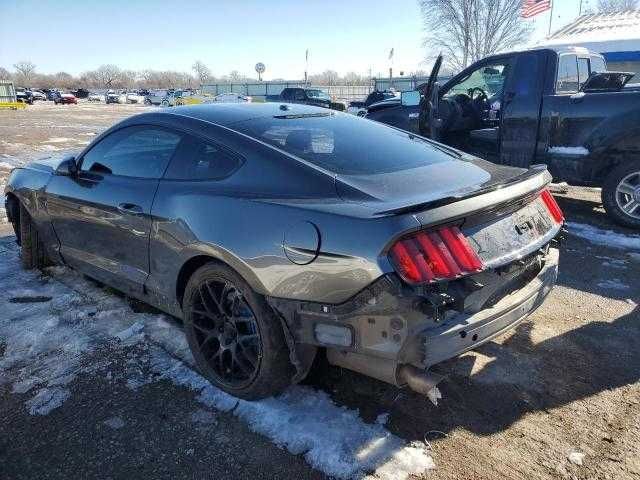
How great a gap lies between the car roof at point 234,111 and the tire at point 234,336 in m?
0.95

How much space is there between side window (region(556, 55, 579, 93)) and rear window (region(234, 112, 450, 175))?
3.55m

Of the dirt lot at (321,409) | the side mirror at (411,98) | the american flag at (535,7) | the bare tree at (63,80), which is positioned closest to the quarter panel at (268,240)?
the dirt lot at (321,409)

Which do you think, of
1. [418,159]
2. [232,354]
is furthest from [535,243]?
[232,354]

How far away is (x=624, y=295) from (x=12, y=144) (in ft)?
51.7

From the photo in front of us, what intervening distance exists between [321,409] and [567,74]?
216 inches

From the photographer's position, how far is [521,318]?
2527mm

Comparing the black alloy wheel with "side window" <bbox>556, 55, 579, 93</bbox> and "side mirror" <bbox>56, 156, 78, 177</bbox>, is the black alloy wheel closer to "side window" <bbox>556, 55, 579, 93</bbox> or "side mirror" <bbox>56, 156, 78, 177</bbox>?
"side mirror" <bbox>56, 156, 78, 177</bbox>

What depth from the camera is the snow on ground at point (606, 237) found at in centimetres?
509

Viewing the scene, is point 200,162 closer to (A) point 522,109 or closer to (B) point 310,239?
(B) point 310,239

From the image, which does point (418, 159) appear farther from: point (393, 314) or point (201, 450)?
point (201, 450)

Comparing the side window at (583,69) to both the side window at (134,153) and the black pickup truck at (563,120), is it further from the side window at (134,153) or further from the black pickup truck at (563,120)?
the side window at (134,153)

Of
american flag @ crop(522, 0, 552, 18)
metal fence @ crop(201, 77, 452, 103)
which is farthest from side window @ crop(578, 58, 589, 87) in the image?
metal fence @ crop(201, 77, 452, 103)

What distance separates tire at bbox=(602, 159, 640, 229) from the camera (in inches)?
216

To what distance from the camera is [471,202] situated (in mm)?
2205
